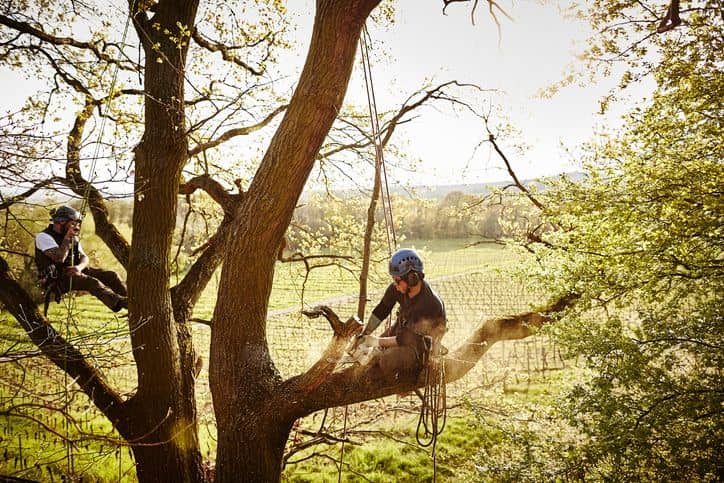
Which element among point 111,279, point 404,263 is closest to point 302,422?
point 111,279

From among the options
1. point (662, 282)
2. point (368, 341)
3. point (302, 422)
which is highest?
point (662, 282)

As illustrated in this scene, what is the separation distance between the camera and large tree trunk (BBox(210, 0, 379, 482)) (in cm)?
347

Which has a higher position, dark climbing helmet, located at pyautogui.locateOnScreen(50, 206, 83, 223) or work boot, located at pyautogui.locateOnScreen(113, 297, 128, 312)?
dark climbing helmet, located at pyautogui.locateOnScreen(50, 206, 83, 223)

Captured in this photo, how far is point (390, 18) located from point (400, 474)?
7656 millimetres

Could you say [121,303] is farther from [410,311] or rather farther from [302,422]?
[302,422]

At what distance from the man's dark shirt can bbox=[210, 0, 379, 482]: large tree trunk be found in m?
1.22

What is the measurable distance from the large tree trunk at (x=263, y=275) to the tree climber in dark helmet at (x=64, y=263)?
6.19 ft

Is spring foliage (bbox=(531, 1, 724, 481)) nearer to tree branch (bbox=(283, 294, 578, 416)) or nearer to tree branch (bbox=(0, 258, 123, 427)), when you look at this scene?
tree branch (bbox=(283, 294, 578, 416))

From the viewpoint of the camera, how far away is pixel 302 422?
30.0 ft

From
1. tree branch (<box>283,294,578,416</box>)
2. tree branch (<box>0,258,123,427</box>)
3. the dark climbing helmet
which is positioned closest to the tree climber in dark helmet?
the dark climbing helmet

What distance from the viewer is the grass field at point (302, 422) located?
9.01ft

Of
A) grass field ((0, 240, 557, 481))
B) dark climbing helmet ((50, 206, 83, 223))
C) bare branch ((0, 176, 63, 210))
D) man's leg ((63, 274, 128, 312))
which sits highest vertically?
bare branch ((0, 176, 63, 210))

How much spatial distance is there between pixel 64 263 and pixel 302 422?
591 centimetres

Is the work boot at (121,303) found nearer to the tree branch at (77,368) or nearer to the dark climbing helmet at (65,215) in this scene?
the tree branch at (77,368)
